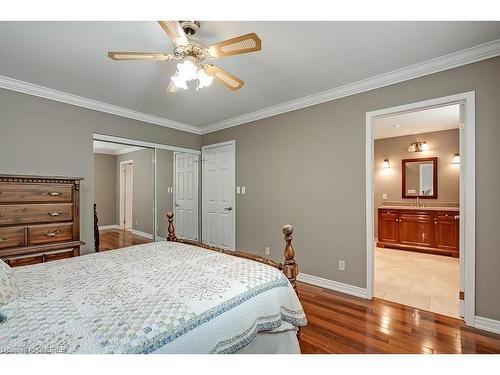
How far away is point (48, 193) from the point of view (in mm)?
2408

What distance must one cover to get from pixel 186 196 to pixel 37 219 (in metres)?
2.43

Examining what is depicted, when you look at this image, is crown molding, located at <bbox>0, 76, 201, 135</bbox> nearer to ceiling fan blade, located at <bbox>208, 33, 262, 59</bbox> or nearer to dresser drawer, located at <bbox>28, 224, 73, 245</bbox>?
dresser drawer, located at <bbox>28, 224, 73, 245</bbox>

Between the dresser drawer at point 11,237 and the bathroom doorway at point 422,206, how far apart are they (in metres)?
3.48

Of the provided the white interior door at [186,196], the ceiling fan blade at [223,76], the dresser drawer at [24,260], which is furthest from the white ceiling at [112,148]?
the ceiling fan blade at [223,76]

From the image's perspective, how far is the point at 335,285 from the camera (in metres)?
3.00

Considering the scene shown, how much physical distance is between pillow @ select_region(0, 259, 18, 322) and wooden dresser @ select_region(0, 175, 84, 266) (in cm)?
139

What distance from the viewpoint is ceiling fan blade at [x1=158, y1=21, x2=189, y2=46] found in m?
1.41

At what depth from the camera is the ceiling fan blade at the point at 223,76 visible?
1868mm

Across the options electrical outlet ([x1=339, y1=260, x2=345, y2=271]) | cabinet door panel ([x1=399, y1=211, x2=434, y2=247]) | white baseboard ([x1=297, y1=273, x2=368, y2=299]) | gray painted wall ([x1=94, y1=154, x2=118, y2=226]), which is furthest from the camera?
cabinet door panel ([x1=399, y1=211, x2=434, y2=247])

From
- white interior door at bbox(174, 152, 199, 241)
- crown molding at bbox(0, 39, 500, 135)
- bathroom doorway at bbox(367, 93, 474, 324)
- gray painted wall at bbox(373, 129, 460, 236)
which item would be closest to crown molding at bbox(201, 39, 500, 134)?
crown molding at bbox(0, 39, 500, 135)

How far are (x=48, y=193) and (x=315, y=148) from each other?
299 centimetres

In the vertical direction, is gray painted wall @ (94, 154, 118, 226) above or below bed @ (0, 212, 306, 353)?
above

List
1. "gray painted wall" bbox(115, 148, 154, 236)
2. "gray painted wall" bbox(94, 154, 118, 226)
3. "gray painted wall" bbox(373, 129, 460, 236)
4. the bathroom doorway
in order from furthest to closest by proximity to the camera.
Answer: "gray painted wall" bbox(373, 129, 460, 236)
"gray painted wall" bbox(115, 148, 154, 236)
"gray painted wall" bbox(94, 154, 118, 226)
the bathroom doorway

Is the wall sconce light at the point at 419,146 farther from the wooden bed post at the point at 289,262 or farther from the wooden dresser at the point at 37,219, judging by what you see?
the wooden dresser at the point at 37,219
